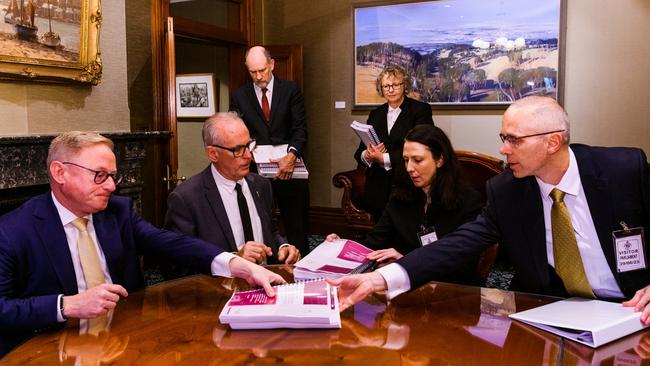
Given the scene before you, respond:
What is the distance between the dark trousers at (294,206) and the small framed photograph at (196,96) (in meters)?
3.91

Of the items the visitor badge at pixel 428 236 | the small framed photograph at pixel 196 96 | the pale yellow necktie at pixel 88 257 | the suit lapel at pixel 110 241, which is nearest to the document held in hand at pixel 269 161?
the visitor badge at pixel 428 236

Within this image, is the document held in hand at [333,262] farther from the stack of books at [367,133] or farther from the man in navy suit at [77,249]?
the stack of books at [367,133]

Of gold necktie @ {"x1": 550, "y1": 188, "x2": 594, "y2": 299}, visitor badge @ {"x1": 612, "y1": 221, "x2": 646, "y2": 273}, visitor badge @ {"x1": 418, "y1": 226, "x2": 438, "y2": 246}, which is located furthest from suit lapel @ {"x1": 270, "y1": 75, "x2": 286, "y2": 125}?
visitor badge @ {"x1": 612, "y1": 221, "x2": 646, "y2": 273}

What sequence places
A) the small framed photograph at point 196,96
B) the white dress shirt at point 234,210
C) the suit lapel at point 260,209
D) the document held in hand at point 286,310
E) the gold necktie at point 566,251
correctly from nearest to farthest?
the document held in hand at point 286,310
the gold necktie at point 566,251
the white dress shirt at point 234,210
the suit lapel at point 260,209
the small framed photograph at point 196,96

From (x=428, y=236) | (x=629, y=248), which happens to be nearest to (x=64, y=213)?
(x=428, y=236)

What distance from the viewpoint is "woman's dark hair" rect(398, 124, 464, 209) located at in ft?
9.67

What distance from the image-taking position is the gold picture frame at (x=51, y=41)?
3.68 metres

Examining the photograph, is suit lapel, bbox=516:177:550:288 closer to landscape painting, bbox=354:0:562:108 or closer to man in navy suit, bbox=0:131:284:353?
man in navy suit, bbox=0:131:284:353

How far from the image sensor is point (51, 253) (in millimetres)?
2002

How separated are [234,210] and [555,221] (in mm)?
1545

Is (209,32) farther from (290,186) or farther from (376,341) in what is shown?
(376,341)

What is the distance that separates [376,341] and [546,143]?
104 centimetres

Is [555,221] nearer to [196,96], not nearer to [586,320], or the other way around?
[586,320]

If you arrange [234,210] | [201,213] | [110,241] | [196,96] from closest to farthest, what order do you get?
[110,241], [201,213], [234,210], [196,96]
